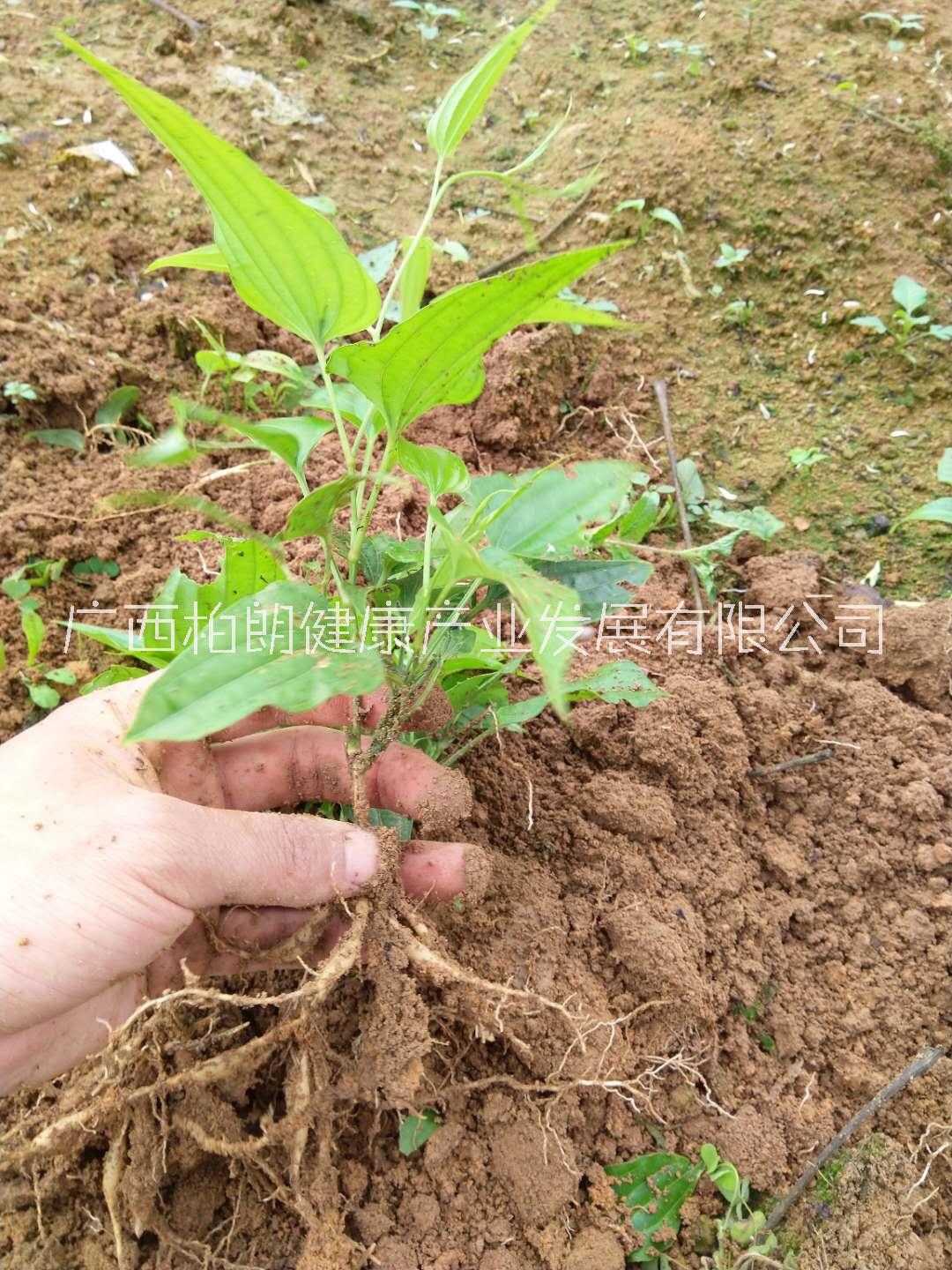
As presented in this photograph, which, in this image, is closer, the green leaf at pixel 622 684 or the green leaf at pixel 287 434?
the green leaf at pixel 287 434

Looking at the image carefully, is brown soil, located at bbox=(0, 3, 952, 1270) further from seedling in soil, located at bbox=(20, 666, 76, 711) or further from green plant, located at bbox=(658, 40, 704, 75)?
green plant, located at bbox=(658, 40, 704, 75)

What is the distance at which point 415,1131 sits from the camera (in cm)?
120

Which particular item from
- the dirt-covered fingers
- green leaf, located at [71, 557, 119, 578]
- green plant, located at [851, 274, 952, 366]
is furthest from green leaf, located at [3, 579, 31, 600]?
green plant, located at [851, 274, 952, 366]

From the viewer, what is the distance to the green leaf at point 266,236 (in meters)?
0.69

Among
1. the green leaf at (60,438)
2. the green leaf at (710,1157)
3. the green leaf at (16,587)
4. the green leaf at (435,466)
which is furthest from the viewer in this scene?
the green leaf at (60,438)

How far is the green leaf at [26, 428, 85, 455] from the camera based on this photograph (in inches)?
73.7

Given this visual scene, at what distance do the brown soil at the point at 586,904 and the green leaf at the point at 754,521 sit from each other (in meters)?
0.08

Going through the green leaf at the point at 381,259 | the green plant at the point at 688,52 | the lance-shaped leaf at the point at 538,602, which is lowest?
the lance-shaped leaf at the point at 538,602

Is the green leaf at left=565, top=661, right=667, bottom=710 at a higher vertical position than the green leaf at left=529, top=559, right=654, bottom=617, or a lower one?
lower

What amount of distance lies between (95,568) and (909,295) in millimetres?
2049

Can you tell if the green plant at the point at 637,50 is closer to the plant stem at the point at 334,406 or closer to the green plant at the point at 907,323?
the green plant at the point at 907,323

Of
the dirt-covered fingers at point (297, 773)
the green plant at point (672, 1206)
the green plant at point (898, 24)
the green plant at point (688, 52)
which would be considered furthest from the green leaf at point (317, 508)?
the green plant at point (898, 24)

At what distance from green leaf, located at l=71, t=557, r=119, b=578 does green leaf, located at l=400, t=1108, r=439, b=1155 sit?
117cm

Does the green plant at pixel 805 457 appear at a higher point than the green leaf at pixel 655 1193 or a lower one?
higher
